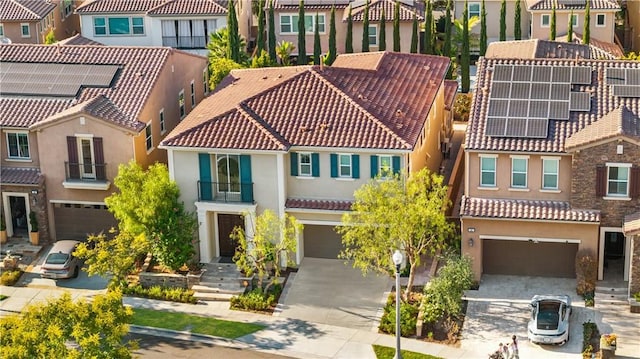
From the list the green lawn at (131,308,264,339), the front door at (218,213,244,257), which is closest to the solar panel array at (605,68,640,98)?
the front door at (218,213,244,257)

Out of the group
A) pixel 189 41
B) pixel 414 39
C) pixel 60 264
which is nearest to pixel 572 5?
pixel 414 39

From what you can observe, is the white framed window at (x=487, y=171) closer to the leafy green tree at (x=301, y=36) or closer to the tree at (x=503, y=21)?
the tree at (x=503, y=21)

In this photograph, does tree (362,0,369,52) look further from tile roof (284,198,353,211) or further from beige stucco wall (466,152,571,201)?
beige stucco wall (466,152,571,201)

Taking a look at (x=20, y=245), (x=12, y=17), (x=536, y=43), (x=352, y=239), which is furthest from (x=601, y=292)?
(x=12, y=17)

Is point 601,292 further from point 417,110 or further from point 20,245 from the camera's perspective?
point 20,245

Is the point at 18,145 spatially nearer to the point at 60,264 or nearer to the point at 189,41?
the point at 60,264

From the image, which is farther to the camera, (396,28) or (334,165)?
(396,28)

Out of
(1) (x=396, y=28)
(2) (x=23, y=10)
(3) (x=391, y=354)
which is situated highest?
(2) (x=23, y=10)

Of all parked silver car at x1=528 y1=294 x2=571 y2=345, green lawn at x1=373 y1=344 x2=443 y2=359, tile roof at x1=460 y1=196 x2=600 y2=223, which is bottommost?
green lawn at x1=373 y1=344 x2=443 y2=359
